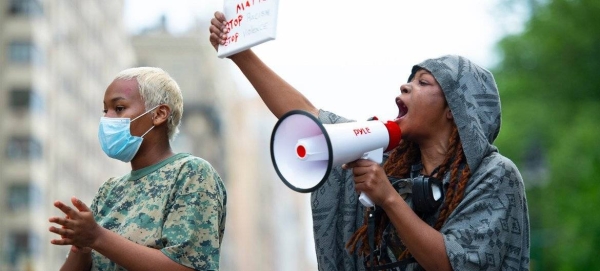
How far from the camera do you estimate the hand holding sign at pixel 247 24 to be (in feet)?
14.8

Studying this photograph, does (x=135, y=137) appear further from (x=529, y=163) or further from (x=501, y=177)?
(x=529, y=163)

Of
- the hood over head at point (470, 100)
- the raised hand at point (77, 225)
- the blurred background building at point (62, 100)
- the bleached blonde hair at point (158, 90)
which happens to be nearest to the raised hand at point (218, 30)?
the bleached blonde hair at point (158, 90)

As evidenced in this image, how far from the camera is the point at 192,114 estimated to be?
9306 cm

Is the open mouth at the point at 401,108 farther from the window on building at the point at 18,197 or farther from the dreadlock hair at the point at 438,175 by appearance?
the window on building at the point at 18,197

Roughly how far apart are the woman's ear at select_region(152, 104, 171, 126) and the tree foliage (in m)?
21.3

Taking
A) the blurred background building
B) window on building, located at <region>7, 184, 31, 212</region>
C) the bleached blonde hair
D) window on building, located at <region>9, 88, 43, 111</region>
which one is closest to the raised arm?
the bleached blonde hair

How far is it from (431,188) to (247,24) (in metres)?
0.96

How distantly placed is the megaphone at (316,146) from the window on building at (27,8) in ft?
162

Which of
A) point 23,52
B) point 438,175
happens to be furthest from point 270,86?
point 23,52

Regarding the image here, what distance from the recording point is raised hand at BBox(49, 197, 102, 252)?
4164mm

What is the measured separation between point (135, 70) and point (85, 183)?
57.8 metres

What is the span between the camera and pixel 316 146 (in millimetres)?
4180

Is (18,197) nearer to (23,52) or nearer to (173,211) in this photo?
(23,52)

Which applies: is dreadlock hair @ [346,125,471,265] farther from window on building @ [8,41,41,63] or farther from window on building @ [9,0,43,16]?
window on building @ [9,0,43,16]
